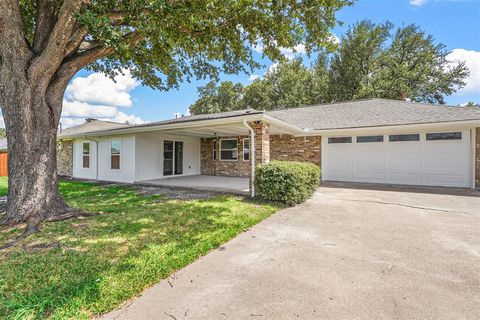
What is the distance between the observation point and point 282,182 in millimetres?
6504

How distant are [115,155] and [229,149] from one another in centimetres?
617

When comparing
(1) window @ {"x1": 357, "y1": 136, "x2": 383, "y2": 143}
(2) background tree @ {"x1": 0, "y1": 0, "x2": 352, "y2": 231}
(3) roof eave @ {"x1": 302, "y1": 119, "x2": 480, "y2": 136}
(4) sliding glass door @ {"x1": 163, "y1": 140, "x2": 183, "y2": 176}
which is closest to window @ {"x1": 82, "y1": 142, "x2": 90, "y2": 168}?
(4) sliding glass door @ {"x1": 163, "y1": 140, "x2": 183, "y2": 176}

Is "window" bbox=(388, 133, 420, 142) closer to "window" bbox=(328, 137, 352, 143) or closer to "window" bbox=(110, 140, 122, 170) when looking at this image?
"window" bbox=(328, 137, 352, 143)

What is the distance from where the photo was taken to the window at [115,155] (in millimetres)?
11623

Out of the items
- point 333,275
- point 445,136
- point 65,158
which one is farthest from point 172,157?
point 445,136

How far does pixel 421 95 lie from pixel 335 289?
86.5 feet

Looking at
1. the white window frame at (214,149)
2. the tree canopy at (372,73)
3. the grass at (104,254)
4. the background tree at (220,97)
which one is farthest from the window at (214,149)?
the background tree at (220,97)

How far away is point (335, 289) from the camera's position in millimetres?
2619

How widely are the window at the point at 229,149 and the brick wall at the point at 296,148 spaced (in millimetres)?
2213

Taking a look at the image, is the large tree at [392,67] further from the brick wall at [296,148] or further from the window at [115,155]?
the window at [115,155]

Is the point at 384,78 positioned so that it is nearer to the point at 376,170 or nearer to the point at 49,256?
the point at 376,170

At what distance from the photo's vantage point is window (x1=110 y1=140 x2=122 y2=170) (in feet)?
38.1

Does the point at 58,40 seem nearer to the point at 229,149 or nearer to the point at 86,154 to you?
the point at 229,149

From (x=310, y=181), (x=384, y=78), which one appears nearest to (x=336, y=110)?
(x=310, y=181)
